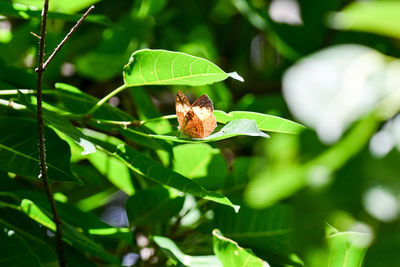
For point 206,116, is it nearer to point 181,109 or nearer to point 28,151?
point 181,109

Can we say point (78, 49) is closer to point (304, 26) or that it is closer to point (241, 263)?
point (304, 26)

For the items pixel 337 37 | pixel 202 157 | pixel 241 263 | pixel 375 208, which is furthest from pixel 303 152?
pixel 337 37

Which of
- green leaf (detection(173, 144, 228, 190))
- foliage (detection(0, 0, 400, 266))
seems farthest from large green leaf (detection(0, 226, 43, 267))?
green leaf (detection(173, 144, 228, 190))

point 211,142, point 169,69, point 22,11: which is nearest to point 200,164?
point 211,142

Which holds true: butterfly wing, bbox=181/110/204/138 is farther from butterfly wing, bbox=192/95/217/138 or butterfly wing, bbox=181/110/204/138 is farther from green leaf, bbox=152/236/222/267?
green leaf, bbox=152/236/222/267

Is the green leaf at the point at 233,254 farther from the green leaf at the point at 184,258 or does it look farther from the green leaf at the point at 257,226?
the green leaf at the point at 257,226
